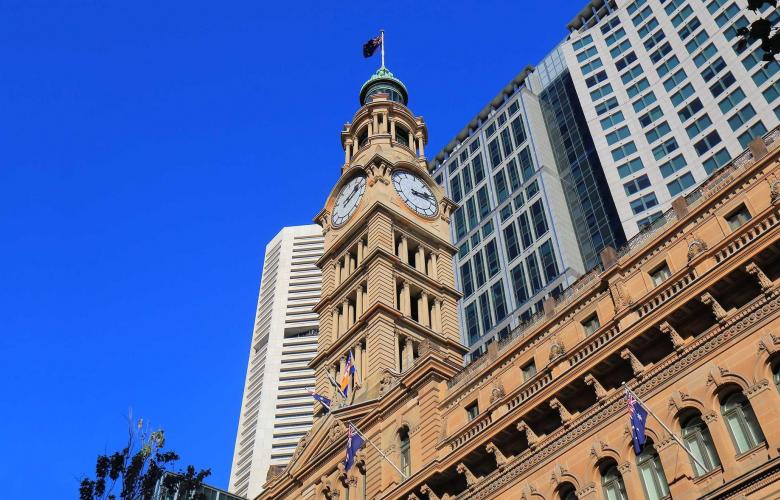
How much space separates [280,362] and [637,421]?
96.9 metres

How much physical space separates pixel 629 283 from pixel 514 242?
64894 millimetres

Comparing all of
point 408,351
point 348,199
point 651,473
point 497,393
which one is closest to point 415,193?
point 348,199

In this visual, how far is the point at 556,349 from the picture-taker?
106ft

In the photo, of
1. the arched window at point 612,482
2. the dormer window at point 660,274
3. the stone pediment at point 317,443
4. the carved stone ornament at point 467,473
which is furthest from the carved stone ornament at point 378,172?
the arched window at point 612,482

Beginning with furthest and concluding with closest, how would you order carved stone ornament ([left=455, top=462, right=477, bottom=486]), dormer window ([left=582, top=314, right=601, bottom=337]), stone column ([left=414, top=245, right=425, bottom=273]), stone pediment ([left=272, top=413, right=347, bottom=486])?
stone column ([left=414, top=245, right=425, bottom=273])
stone pediment ([left=272, top=413, right=347, bottom=486])
carved stone ornament ([left=455, top=462, right=477, bottom=486])
dormer window ([left=582, top=314, right=601, bottom=337])

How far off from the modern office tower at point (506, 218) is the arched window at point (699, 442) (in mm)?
56817

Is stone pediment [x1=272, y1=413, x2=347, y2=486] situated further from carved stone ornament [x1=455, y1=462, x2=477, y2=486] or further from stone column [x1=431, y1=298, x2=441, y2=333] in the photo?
stone column [x1=431, y1=298, x2=441, y2=333]

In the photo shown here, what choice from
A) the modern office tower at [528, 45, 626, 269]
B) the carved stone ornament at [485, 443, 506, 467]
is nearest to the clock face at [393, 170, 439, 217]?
the modern office tower at [528, 45, 626, 269]

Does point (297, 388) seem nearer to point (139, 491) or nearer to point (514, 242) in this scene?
point (514, 242)

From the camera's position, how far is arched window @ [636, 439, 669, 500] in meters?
25.7

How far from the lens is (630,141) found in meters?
93.1

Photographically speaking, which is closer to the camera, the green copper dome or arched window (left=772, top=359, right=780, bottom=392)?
arched window (left=772, top=359, right=780, bottom=392)

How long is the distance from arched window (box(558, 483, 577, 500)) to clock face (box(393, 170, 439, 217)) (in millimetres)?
33732

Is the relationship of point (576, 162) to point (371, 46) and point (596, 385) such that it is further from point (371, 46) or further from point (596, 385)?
point (596, 385)
